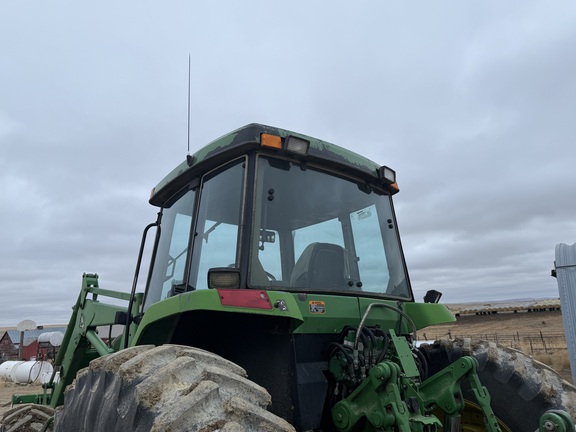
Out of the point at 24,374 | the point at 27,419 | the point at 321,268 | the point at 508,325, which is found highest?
the point at 508,325

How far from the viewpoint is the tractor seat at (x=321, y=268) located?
3.26 meters

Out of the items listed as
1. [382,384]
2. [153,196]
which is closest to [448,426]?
[382,384]

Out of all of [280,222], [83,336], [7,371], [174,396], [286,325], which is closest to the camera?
[174,396]

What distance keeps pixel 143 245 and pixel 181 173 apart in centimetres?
90

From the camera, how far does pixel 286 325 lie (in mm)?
2932

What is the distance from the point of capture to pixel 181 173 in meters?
3.78

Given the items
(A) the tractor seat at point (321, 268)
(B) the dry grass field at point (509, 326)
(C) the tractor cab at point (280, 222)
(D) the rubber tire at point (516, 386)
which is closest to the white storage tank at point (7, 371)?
(B) the dry grass field at point (509, 326)

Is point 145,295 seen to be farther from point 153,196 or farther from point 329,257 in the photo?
point 329,257

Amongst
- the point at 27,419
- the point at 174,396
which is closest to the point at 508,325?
the point at 27,419

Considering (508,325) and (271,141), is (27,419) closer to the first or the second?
(271,141)

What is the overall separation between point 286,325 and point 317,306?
23 centimetres

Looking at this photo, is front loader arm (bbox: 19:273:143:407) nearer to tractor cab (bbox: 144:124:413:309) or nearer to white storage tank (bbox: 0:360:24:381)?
tractor cab (bbox: 144:124:413:309)

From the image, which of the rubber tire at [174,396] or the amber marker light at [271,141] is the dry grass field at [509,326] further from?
the rubber tire at [174,396]

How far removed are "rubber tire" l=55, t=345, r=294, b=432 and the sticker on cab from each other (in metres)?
0.80
